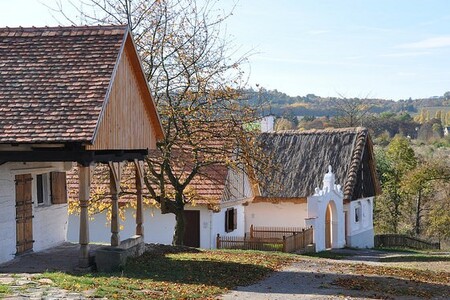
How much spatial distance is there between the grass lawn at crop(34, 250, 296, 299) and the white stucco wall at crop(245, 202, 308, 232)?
16448 mm

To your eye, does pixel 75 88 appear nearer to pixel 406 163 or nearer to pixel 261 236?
pixel 261 236

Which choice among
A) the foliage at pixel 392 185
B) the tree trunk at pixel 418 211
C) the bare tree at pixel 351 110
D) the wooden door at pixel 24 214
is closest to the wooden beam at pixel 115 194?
the wooden door at pixel 24 214

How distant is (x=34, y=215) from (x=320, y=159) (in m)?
22.7

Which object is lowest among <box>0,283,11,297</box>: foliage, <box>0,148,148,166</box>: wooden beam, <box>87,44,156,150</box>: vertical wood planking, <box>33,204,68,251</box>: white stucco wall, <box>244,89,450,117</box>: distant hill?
<box>0,283,11,297</box>: foliage

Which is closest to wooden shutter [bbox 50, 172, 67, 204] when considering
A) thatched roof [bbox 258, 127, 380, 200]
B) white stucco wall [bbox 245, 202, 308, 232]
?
thatched roof [bbox 258, 127, 380, 200]

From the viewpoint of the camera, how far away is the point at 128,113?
19.8m

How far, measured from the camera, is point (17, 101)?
1745 cm

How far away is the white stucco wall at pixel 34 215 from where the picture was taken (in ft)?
62.1

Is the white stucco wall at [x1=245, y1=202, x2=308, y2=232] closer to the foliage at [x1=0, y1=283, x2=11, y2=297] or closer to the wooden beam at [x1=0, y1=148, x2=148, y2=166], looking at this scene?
the wooden beam at [x1=0, y1=148, x2=148, y2=166]

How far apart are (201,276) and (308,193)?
22.4 m

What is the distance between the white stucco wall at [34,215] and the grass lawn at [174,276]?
3140 millimetres

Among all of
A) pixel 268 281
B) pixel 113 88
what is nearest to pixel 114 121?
pixel 113 88

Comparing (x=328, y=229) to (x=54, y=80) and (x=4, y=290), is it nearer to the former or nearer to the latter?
(x=54, y=80)

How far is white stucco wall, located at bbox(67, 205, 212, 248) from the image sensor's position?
1228 inches
